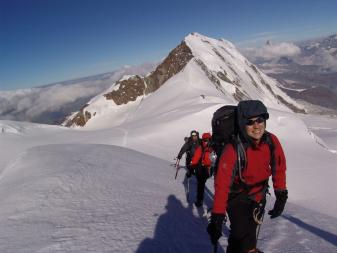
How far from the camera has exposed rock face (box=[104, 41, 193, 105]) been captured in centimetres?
10031

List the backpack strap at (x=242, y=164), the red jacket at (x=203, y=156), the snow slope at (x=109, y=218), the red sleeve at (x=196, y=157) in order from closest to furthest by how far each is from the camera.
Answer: the backpack strap at (x=242, y=164), the snow slope at (x=109, y=218), the red jacket at (x=203, y=156), the red sleeve at (x=196, y=157)

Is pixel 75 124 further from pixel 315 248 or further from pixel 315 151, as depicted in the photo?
pixel 315 248

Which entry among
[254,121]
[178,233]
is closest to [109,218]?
[178,233]

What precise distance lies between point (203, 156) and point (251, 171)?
16.6ft

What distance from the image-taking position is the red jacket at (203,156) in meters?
9.62

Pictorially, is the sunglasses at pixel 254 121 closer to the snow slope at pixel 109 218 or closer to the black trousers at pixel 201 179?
the snow slope at pixel 109 218

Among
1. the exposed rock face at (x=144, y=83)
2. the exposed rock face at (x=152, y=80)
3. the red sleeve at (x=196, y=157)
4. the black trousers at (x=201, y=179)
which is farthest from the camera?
the exposed rock face at (x=144, y=83)

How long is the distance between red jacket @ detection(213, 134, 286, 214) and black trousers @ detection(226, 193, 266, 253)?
0.16m

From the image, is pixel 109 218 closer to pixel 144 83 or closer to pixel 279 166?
pixel 279 166

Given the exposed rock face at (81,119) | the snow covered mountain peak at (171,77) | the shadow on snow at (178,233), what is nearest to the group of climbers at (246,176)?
the shadow on snow at (178,233)

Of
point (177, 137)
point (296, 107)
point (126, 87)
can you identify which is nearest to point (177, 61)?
point (126, 87)

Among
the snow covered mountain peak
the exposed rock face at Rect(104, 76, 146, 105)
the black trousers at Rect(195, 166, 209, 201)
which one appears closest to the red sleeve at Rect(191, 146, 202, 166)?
the black trousers at Rect(195, 166, 209, 201)

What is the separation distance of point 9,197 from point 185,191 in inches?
221

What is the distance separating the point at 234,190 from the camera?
4.70 metres
